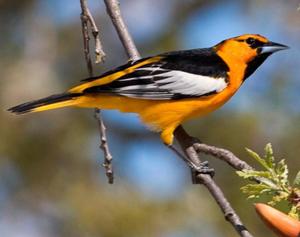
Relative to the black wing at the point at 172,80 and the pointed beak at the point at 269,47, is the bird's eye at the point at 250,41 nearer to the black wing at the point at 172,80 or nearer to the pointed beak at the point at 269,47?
the pointed beak at the point at 269,47

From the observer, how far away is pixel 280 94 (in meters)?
4.75

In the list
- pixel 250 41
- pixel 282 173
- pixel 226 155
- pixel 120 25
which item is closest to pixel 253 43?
pixel 250 41

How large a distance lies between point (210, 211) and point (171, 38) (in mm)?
2537

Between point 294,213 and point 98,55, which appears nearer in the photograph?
point 294,213

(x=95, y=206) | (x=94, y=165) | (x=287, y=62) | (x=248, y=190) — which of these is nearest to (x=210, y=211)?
(x=95, y=206)

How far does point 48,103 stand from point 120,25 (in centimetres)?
45

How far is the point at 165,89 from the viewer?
10.1ft

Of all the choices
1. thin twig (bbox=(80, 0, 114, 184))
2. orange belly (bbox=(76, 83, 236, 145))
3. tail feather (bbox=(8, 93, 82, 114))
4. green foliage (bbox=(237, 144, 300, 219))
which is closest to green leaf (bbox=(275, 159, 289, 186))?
green foliage (bbox=(237, 144, 300, 219))

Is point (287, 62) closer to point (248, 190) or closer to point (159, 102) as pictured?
point (159, 102)

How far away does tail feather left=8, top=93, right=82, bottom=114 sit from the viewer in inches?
108

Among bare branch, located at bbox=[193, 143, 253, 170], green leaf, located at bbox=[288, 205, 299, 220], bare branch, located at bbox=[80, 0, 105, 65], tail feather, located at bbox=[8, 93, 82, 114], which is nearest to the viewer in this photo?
green leaf, located at bbox=[288, 205, 299, 220]

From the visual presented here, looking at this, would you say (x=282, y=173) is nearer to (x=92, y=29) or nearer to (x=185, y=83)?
(x=92, y=29)

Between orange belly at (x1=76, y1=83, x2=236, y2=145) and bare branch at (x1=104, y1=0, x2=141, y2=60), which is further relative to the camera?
orange belly at (x1=76, y1=83, x2=236, y2=145)

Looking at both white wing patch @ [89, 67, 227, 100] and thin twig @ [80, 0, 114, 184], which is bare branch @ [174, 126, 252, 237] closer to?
white wing patch @ [89, 67, 227, 100]
